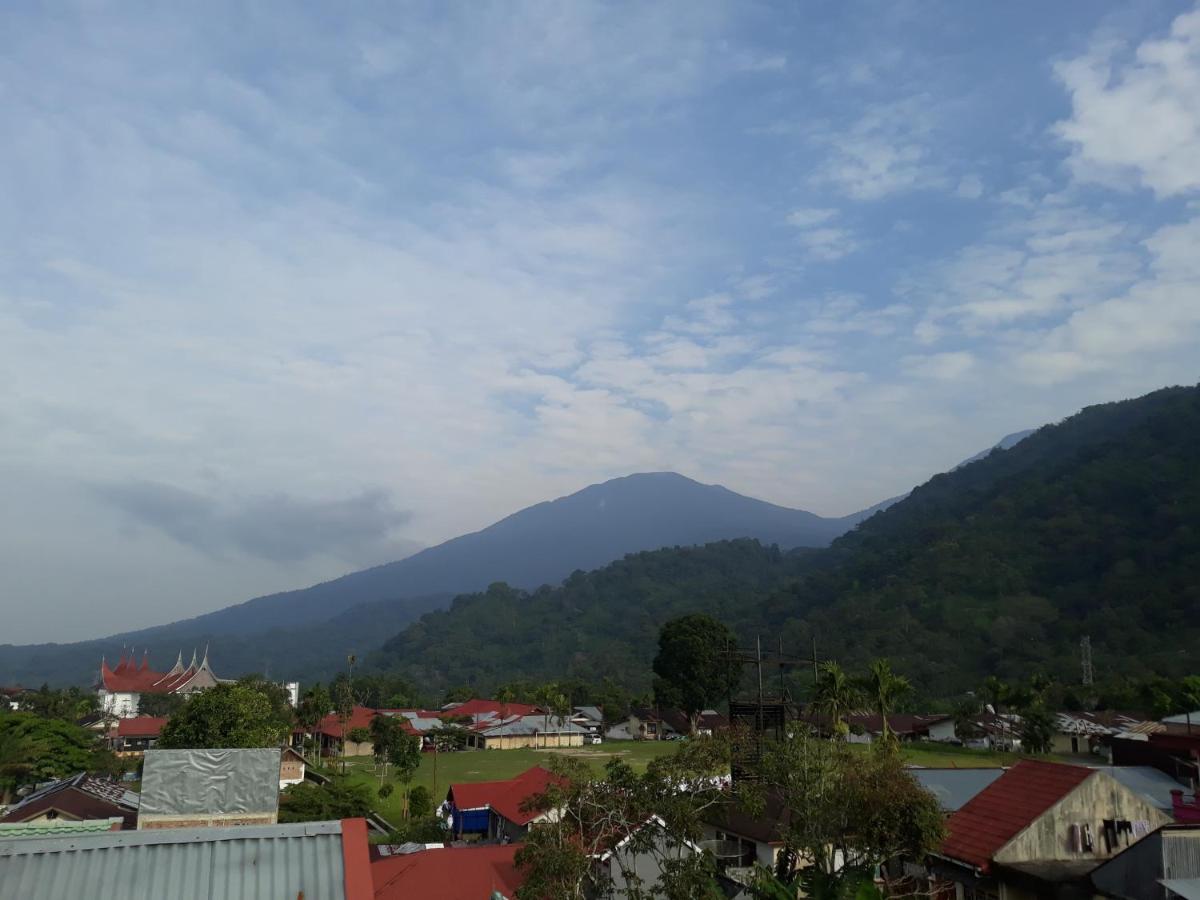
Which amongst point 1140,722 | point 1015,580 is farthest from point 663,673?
point 1015,580

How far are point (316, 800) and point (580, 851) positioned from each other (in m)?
21.0

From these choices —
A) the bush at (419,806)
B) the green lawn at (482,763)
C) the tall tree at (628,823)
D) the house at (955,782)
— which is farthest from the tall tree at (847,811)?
the green lawn at (482,763)

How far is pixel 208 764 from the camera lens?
17531 mm

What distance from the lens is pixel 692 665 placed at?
65.3m

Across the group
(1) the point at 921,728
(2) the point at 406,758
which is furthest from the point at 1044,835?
(1) the point at 921,728

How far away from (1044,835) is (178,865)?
1667cm

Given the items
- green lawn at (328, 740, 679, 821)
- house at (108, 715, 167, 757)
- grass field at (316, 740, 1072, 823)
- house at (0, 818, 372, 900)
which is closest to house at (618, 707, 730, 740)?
green lawn at (328, 740, 679, 821)

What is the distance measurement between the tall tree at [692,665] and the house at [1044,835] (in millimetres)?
46442

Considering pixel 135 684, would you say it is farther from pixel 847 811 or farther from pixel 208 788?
pixel 847 811

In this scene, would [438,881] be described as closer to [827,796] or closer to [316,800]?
[827,796]

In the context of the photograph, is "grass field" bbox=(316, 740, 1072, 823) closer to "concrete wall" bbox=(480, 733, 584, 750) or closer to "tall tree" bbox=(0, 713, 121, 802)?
"concrete wall" bbox=(480, 733, 584, 750)

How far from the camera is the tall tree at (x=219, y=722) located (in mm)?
35656

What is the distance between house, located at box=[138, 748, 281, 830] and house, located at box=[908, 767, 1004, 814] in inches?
627

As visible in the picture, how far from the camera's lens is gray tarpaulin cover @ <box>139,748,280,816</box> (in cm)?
1681
